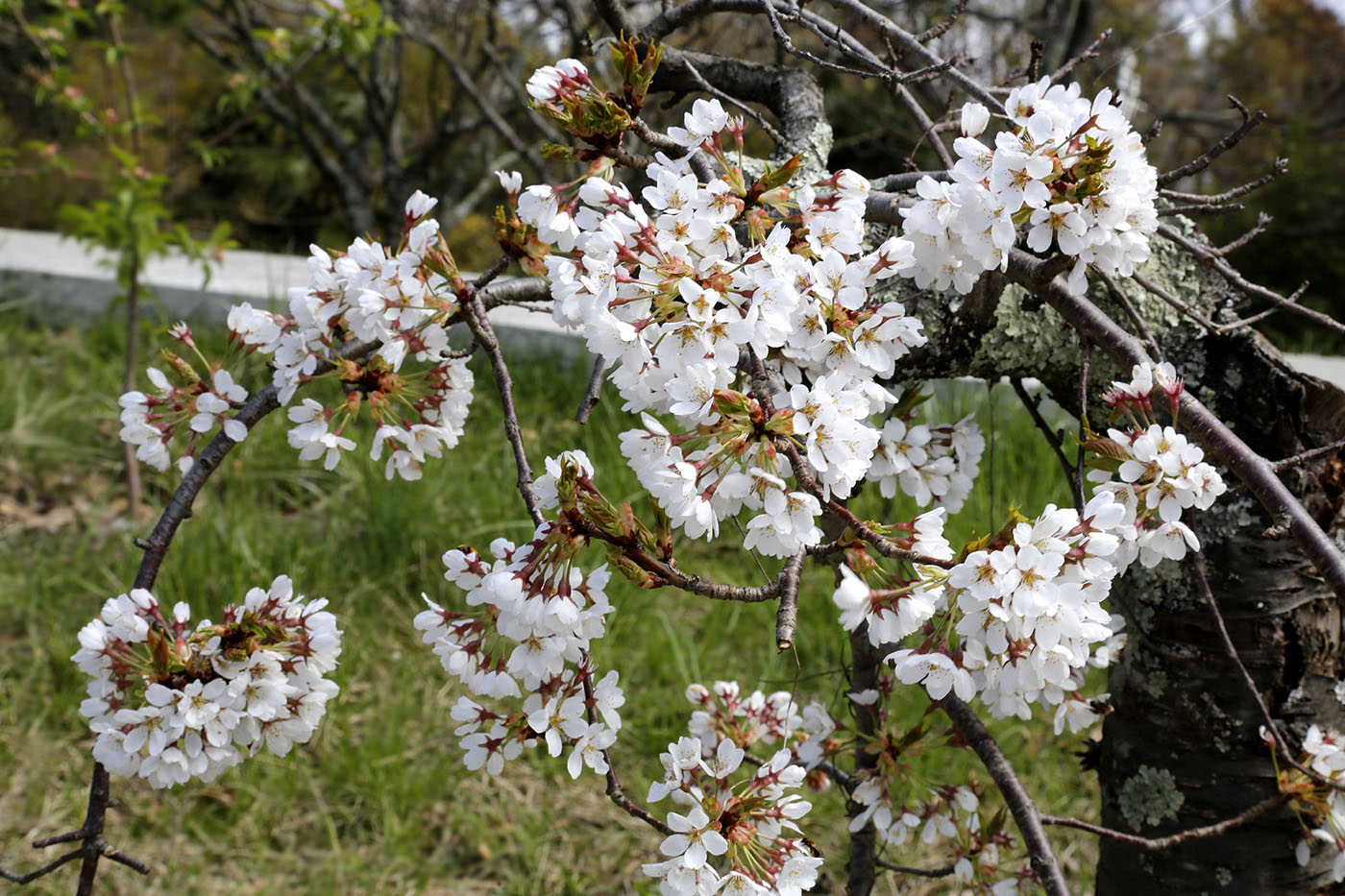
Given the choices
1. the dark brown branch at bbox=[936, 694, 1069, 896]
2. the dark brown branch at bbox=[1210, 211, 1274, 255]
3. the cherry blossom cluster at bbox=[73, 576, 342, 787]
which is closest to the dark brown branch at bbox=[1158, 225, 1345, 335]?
the dark brown branch at bbox=[1210, 211, 1274, 255]

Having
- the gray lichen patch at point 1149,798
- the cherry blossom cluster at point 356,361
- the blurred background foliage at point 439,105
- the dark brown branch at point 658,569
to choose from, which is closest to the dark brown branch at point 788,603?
the dark brown branch at point 658,569

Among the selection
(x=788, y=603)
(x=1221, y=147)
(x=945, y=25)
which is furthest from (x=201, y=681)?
(x=1221, y=147)

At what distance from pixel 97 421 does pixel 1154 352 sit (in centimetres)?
365

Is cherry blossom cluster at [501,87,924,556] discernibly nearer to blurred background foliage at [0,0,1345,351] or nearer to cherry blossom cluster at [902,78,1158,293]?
cherry blossom cluster at [902,78,1158,293]

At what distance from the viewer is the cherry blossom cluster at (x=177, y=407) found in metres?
1.23

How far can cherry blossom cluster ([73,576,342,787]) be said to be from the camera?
106cm

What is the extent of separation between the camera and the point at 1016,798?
3.71 ft

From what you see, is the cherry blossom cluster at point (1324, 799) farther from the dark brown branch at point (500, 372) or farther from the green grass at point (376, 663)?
the dark brown branch at point (500, 372)

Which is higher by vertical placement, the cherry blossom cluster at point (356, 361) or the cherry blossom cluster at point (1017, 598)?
the cherry blossom cluster at point (356, 361)

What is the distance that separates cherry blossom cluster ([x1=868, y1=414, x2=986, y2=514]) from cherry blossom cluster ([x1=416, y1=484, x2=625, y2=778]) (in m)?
0.44

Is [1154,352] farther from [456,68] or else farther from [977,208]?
[456,68]

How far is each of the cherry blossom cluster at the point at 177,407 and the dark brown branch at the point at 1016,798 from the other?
0.95m

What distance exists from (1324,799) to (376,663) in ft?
6.94

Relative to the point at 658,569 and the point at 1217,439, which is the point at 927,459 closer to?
the point at 1217,439
